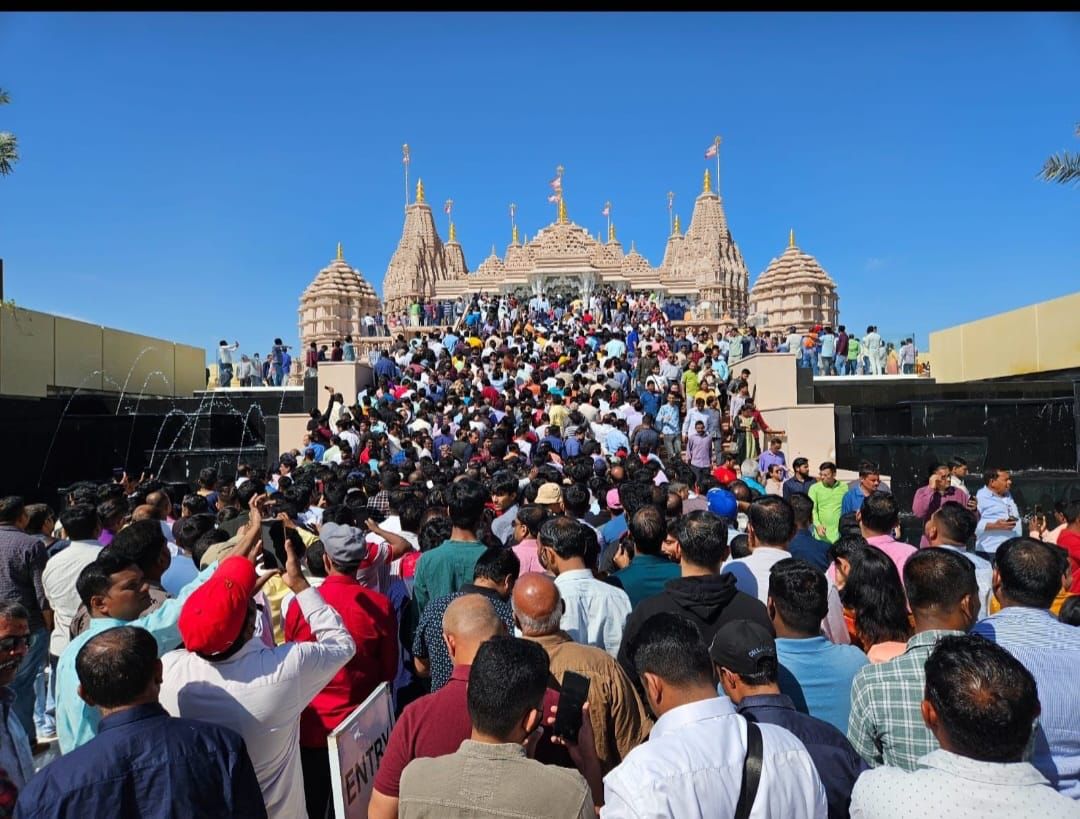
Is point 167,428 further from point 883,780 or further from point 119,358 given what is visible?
point 883,780

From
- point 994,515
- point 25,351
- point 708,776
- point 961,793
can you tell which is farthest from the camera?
point 25,351

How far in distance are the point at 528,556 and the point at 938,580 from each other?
7.91ft

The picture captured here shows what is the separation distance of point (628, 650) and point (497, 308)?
103 feet

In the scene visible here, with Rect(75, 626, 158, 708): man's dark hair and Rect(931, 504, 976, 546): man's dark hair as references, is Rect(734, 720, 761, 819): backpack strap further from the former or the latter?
Rect(931, 504, 976, 546): man's dark hair

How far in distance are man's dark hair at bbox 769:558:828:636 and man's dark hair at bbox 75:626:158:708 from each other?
2.22m

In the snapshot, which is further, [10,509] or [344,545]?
[10,509]

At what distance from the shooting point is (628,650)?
10.4ft

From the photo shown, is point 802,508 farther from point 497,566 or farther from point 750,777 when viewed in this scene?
point 750,777

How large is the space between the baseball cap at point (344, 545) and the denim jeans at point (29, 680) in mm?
2077

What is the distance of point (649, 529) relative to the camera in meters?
4.37

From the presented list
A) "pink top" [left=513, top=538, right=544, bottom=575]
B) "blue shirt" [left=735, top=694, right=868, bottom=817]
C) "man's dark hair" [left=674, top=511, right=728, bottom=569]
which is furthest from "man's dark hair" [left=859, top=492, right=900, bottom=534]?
"blue shirt" [left=735, top=694, right=868, bottom=817]

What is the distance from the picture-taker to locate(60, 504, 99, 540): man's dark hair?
488 cm

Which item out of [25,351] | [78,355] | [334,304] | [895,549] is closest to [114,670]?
[895,549]

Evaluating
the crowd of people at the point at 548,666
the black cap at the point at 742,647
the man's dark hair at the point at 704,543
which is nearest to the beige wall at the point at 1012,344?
the crowd of people at the point at 548,666
